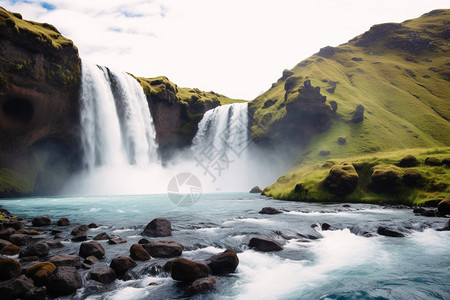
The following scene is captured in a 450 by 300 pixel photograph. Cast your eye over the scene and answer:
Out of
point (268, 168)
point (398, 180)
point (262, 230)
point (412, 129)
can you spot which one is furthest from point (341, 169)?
point (412, 129)

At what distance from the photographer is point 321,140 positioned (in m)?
71.6

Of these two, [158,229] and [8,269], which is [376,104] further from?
[8,269]

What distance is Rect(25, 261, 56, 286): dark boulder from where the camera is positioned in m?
8.80

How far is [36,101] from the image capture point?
167 feet

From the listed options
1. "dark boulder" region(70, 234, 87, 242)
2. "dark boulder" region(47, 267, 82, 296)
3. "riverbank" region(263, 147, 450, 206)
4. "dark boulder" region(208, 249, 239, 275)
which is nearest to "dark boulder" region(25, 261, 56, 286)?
"dark boulder" region(47, 267, 82, 296)

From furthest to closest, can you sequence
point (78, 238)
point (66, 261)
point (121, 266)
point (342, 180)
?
point (342, 180) < point (78, 238) < point (66, 261) < point (121, 266)

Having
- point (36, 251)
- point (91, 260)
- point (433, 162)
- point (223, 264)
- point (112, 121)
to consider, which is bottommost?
point (223, 264)

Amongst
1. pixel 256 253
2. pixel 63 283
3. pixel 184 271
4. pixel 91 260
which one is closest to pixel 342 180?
pixel 256 253

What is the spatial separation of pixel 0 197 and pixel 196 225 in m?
46.3

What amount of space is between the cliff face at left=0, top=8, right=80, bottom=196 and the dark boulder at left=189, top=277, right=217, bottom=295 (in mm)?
53274

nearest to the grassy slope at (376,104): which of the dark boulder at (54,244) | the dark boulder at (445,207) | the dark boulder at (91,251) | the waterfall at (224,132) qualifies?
the waterfall at (224,132)

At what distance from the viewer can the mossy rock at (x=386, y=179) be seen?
34.6m

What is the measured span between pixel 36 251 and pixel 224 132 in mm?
75547

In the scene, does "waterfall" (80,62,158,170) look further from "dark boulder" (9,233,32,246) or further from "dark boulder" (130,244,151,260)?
"dark boulder" (130,244,151,260)
